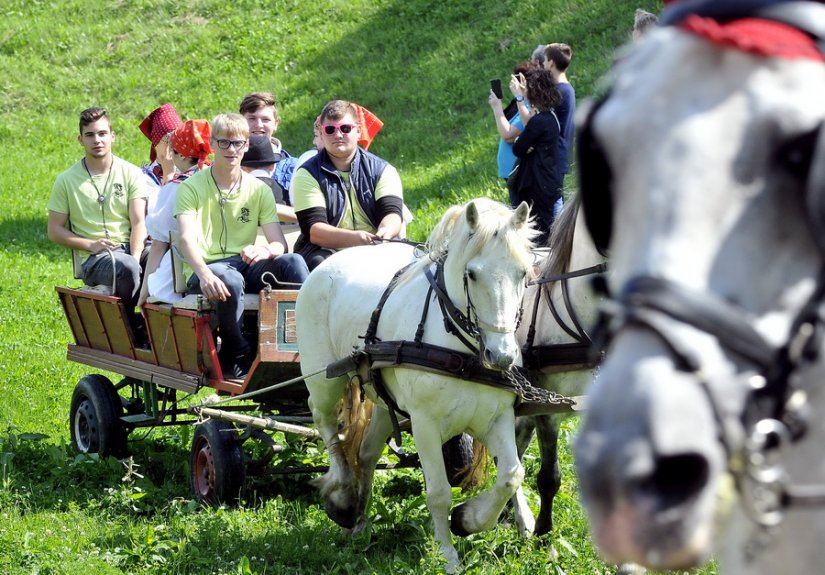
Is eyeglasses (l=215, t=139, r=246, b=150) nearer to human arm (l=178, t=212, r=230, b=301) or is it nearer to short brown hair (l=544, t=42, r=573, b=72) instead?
human arm (l=178, t=212, r=230, b=301)

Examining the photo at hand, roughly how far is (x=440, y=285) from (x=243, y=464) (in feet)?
6.15

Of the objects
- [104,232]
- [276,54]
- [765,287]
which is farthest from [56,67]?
[765,287]

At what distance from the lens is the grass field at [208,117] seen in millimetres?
5648

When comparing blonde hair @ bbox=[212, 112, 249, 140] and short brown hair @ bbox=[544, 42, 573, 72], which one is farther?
short brown hair @ bbox=[544, 42, 573, 72]

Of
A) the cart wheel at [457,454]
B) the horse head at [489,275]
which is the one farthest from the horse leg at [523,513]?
the horse head at [489,275]

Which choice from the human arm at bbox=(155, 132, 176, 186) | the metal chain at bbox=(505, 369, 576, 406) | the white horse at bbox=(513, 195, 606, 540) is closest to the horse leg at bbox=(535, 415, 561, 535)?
the white horse at bbox=(513, 195, 606, 540)

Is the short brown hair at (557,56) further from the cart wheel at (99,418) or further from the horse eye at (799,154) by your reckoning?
the horse eye at (799,154)

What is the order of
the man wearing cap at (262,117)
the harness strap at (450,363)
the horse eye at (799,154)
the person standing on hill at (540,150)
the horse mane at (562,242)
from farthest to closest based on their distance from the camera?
the man wearing cap at (262,117) → the person standing on hill at (540,150) → the horse mane at (562,242) → the harness strap at (450,363) → the horse eye at (799,154)

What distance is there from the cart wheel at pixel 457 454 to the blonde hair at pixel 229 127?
221 centimetres

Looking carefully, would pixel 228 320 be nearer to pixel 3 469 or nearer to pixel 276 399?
pixel 276 399

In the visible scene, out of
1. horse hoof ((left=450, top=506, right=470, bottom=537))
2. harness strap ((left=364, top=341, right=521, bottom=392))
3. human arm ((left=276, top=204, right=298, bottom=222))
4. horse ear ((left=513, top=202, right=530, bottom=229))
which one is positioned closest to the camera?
horse ear ((left=513, top=202, right=530, bottom=229))

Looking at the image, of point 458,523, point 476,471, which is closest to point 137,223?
point 476,471

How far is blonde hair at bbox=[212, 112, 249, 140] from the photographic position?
6.77 meters

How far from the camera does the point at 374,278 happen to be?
19.4ft
